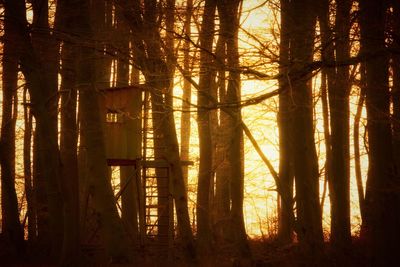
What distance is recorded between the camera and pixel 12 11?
1088 cm

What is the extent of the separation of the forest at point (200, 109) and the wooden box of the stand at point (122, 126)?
0.04 metres

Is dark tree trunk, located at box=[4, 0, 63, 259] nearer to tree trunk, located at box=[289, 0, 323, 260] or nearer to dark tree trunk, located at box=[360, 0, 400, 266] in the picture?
tree trunk, located at box=[289, 0, 323, 260]

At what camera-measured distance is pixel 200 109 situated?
41.6 feet

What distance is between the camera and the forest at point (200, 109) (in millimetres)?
7480

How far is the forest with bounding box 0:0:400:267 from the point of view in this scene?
7.48m

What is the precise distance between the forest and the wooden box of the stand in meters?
0.04

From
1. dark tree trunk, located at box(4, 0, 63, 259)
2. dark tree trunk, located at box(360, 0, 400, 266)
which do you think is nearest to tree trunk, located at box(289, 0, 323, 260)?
dark tree trunk, located at box(360, 0, 400, 266)

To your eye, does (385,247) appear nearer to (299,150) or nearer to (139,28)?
(299,150)

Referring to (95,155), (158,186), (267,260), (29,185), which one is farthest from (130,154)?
(267,260)

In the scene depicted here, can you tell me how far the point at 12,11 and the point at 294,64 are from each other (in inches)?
279

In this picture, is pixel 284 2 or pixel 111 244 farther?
pixel 111 244

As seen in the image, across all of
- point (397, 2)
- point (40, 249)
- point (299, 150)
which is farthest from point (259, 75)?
point (40, 249)

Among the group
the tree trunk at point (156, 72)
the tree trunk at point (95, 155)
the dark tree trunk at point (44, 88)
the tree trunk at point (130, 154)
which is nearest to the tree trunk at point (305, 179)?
the tree trunk at point (156, 72)

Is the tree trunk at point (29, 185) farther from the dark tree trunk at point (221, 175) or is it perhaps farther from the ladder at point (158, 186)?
the dark tree trunk at point (221, 175)
